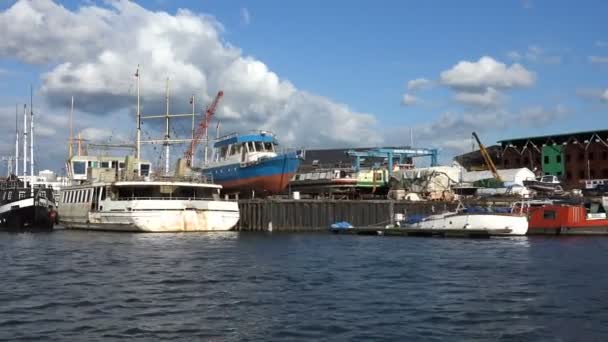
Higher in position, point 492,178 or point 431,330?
point 492,178

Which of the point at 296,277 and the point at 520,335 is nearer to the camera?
the point at 520,335

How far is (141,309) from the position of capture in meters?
20.6

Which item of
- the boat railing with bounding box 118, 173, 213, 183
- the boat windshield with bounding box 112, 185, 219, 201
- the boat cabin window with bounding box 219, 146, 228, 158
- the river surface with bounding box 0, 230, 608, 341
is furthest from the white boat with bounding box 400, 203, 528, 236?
the boat cabin window with bounding box 219, 146, 228, 158

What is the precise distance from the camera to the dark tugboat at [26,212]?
62.9 metres

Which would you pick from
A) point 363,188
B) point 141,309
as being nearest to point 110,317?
point 141,309

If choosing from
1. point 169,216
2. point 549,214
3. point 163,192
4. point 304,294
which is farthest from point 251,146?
point 304,294

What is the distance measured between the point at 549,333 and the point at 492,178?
71.2 meters

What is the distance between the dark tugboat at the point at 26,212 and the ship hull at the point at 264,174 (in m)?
18.7

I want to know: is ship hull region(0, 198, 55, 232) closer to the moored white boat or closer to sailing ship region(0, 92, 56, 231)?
sailing ship region(0, 92, 56, 231)

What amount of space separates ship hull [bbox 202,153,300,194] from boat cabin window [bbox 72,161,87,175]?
1561 centimetres

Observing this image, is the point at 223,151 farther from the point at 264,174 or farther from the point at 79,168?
the point at 79,168

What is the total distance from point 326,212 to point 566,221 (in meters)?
21.4

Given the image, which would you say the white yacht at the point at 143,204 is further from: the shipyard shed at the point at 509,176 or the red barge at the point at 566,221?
the shipyard shed at the point at 509,176

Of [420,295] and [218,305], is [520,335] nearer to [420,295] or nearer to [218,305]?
[420,295]
